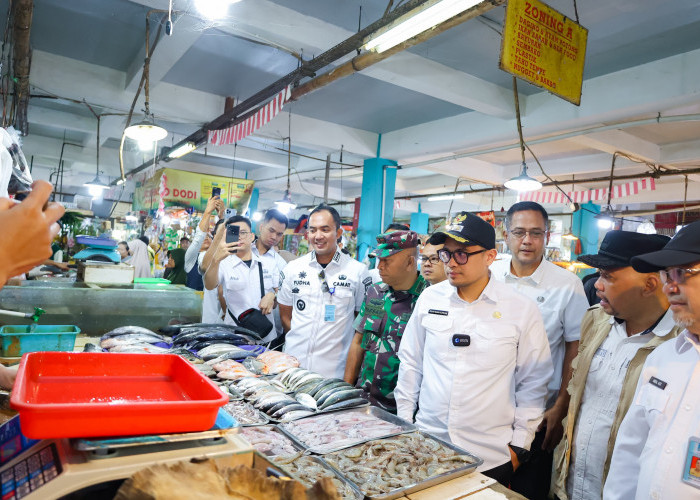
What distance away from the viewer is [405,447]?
203 cm

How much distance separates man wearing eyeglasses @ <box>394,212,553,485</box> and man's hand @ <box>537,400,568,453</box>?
17.9 inches

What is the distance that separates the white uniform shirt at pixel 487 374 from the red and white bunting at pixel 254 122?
4711 millimetres

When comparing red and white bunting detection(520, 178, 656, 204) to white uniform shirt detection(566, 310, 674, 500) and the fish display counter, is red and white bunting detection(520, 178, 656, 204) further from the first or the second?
the fish display counter

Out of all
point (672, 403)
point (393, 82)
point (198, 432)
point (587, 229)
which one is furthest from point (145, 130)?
point (587, 229)

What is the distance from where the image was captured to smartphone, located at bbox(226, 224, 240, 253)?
4.35m

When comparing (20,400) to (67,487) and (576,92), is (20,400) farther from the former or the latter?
(576,92)

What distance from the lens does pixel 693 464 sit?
1.67m

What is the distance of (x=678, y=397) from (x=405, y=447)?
1.12 metres

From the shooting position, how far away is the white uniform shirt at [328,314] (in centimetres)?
400

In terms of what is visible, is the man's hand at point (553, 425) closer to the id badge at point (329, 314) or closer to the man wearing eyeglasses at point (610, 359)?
the man wearing eyeglasses at point (610, 359)

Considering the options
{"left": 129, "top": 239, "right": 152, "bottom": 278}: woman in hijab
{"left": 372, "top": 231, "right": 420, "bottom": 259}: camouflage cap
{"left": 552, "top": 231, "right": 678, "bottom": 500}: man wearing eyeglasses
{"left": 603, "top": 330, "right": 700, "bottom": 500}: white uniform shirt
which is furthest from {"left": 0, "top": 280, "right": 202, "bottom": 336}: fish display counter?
{"left": 129, "top": 239, "right": 152, "bottom": 278}: woman in hijab

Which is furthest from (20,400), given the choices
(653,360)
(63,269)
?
(63,269)

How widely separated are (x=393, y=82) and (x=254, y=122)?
2308 mm

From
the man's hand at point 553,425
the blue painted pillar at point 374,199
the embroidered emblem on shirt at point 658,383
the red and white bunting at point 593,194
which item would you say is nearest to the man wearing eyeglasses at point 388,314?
the man's hand at point 553,425
